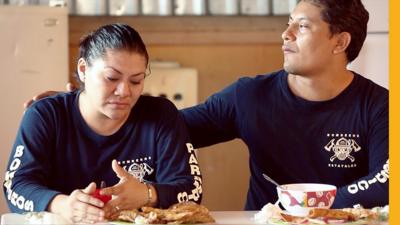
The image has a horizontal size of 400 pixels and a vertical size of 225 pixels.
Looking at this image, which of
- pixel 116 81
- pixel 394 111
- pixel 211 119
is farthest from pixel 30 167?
pixel 394 111

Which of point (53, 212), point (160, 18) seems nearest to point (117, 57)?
point (53, 212)

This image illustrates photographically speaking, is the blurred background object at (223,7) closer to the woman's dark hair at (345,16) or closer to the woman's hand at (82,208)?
the woman's dark hair at (345,16)

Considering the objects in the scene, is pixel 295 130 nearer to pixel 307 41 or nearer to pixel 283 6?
pixel 307 41

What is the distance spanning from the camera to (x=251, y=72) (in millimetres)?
4090

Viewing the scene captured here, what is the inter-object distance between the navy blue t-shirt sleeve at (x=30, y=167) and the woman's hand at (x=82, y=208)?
0.07 m

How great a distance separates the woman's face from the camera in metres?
1.80

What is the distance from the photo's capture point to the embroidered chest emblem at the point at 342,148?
210cm

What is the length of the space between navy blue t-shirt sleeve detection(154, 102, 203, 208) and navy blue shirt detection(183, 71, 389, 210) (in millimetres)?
300

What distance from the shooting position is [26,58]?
3520 mm

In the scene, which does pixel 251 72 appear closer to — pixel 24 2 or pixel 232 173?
pixel 232 173

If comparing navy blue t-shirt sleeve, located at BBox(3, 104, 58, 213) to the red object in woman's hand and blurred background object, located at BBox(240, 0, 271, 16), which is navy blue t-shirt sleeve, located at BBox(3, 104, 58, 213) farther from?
blurred background object, located at BBox(240, 0, 271, 16)

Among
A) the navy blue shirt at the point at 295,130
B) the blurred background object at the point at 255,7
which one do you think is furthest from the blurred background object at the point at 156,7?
the navy blue shirt at the point at 295,130

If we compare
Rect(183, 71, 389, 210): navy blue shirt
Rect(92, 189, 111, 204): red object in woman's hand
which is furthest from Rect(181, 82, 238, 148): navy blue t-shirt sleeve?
Rect(92, 189, 111, 204): red object in woman's hand

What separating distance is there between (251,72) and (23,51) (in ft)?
4.32
